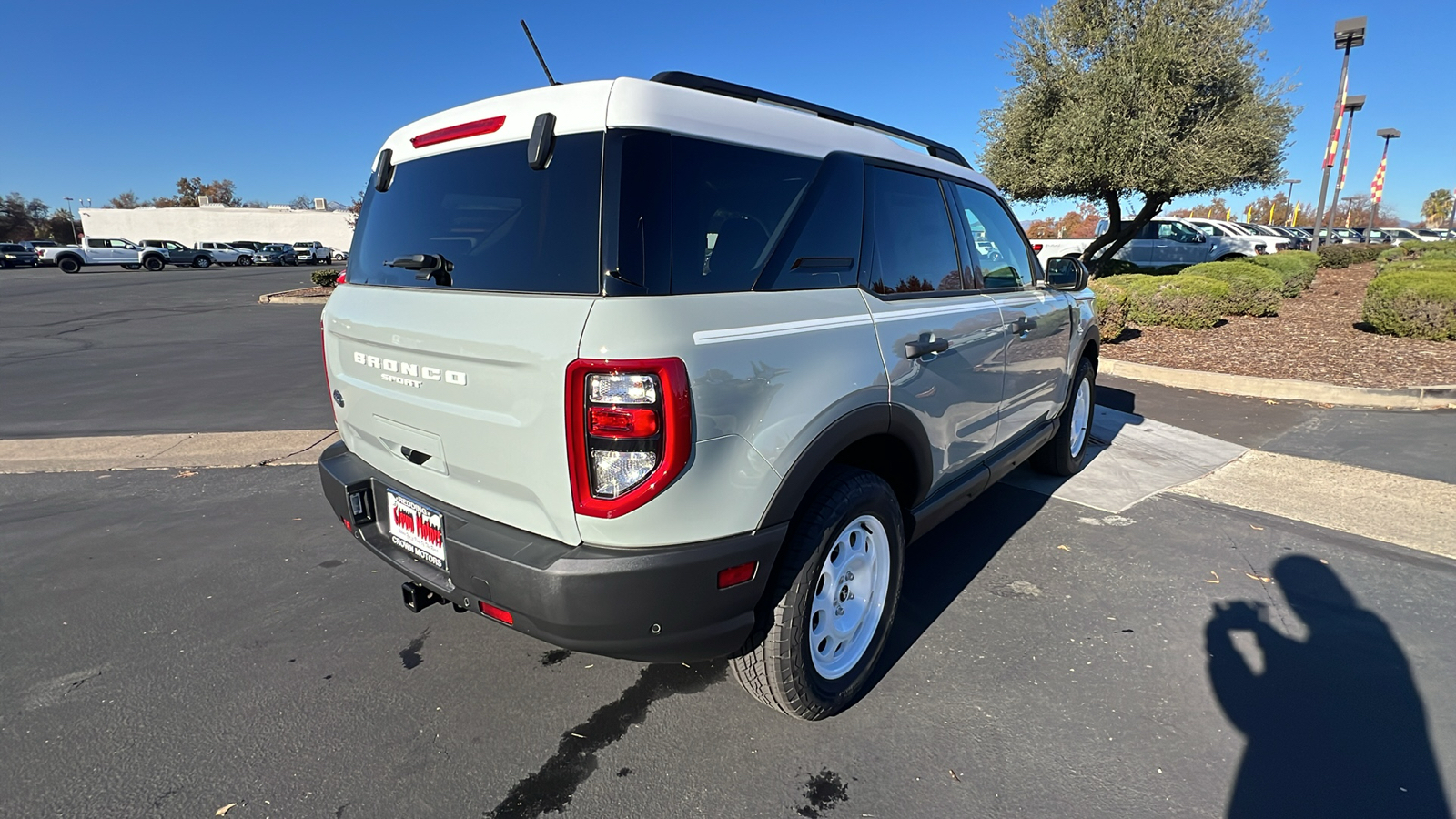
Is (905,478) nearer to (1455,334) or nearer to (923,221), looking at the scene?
(923,221)

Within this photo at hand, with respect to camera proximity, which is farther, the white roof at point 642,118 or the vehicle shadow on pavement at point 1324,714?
the vehicle shadow on pavement at point 1324,714

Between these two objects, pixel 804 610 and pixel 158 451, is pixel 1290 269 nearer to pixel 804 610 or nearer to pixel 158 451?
pixel 804 610

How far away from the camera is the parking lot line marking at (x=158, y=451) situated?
509cm

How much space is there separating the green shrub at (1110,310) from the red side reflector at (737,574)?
9267mm

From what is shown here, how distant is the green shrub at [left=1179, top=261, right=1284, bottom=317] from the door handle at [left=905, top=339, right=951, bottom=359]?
11300 mm

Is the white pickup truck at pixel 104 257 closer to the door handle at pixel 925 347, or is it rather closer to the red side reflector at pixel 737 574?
the door handle at pixel 925 347

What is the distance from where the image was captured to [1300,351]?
9359 mm

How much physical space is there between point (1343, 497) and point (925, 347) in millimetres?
3973

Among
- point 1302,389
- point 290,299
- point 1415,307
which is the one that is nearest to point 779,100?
point 1302,389

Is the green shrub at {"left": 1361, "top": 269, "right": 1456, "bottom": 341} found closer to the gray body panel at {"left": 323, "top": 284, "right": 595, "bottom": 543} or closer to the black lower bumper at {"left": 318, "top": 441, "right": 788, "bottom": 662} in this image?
the black lower bumper at {"left": 318, "top": 441, "right": 788, "bottom": 662}

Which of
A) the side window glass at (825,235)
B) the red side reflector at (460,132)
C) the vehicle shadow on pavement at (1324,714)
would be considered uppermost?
the red side reflector at (460,132)

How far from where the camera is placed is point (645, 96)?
1.97m

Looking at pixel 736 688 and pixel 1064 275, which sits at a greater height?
pixel 1064 275

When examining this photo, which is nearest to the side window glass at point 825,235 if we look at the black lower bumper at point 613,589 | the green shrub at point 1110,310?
the black lower bumper at point 613,589
